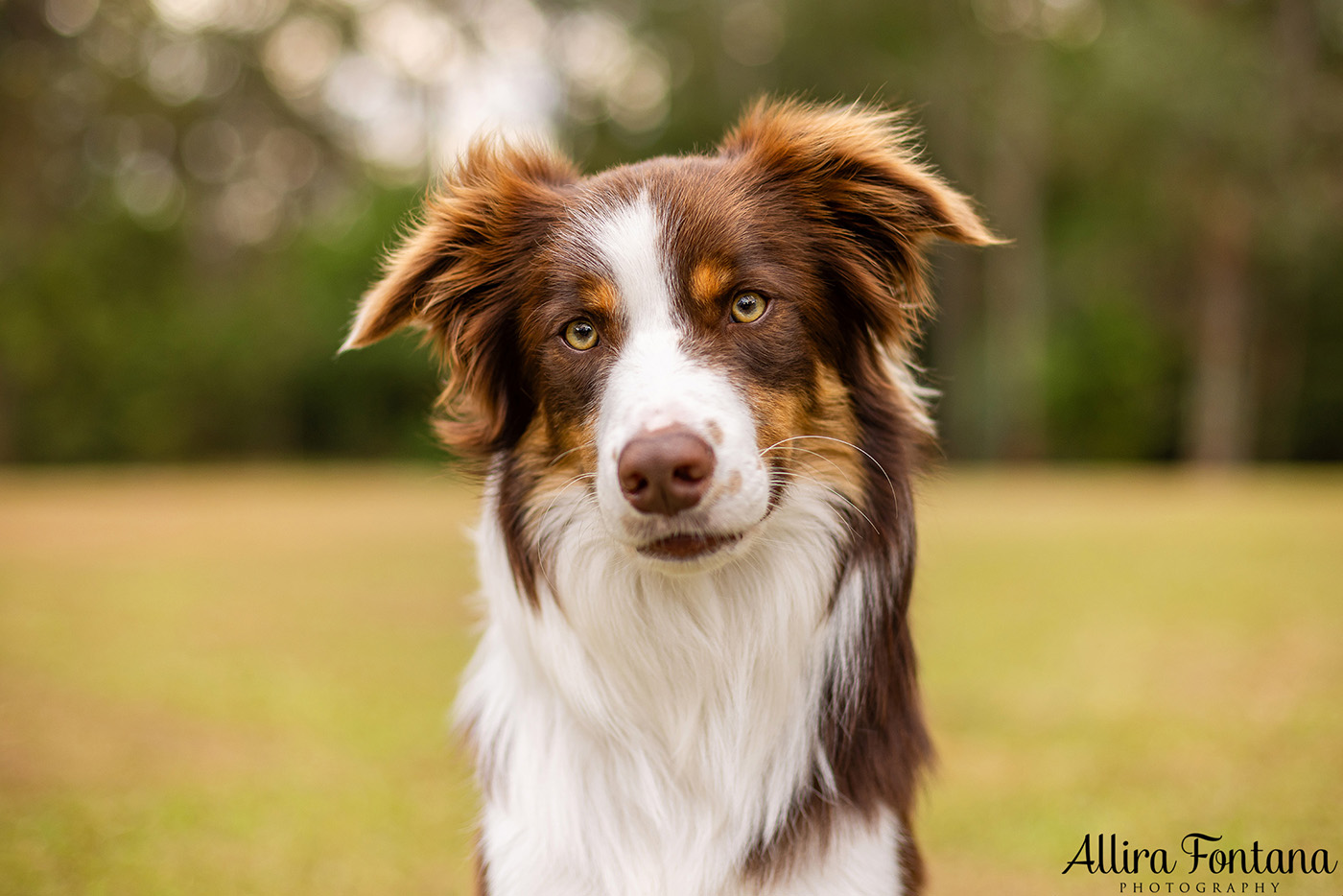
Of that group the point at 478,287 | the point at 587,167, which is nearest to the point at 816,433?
the point at 478,287

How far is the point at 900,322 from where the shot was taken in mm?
3490

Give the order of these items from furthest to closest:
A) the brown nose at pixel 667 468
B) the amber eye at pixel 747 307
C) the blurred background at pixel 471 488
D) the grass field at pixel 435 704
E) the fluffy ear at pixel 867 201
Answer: the blurred background at pixel 471 488 < the grass field at pixel 435 704 < the fluffy ear at pixel 867 201 < the amber eye at pixel 747 307 < the brown nose at pixel 667 468

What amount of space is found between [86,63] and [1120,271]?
2963 cm

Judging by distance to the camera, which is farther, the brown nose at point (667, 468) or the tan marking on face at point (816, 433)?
the tan marking on face at point (816, 433)

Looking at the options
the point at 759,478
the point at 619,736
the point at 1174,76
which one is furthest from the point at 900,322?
the point at 1174,76

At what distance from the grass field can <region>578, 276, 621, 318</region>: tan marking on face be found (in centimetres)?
87

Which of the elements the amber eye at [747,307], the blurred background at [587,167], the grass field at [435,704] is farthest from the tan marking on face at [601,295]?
the blurred background at [587,167]

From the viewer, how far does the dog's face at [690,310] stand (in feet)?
9.36

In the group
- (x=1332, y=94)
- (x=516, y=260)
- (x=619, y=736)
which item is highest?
(x=1332, y=94)

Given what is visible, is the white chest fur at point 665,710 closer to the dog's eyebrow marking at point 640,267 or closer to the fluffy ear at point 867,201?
the dog's eyebrow marking at point 640,267

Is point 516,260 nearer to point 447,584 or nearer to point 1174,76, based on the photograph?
point 447,584

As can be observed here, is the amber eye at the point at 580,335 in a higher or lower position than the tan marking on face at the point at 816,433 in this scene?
higher

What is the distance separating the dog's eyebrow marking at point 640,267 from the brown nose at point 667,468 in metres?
0.54

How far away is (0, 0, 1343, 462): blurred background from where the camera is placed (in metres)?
30.2
